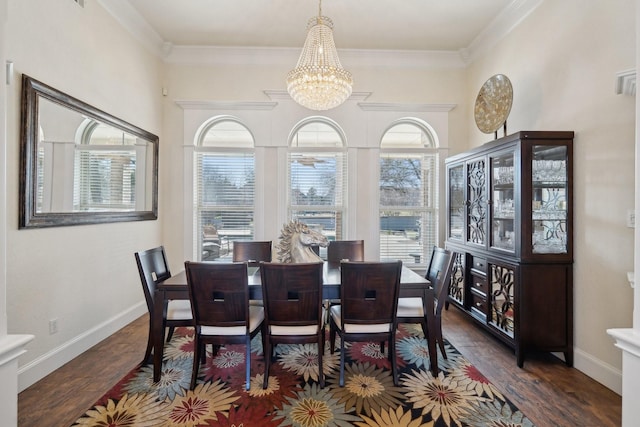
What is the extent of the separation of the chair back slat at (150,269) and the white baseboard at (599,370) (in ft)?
11.0

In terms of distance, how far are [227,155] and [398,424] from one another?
3580mm

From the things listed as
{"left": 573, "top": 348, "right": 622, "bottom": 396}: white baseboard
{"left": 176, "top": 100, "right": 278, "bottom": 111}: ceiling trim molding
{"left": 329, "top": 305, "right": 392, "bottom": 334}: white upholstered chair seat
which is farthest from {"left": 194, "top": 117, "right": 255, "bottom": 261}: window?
{"left": 573, "top": 348, "right": 622, "bottom": 396}: white baseboard

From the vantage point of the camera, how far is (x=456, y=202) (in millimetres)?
3693

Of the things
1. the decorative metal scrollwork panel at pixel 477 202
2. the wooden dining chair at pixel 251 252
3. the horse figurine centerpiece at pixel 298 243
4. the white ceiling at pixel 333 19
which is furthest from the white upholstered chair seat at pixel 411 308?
the white ceiling at pixel 333 19

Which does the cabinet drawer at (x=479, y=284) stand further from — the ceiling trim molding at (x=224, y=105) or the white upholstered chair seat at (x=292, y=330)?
the ceiling trim molding at (x=224, y=105)

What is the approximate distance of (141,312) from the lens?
3.66 metres

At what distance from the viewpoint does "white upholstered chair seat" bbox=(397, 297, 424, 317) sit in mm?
2447

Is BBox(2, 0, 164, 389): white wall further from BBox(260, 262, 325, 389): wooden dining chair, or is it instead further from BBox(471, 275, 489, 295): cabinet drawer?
BBox(471, 275, 489, 295): cabinet drawer

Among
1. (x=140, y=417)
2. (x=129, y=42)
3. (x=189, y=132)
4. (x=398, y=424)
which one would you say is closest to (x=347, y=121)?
(x=189, y=132)

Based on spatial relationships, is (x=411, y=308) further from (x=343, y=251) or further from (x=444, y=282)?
(x=343, y=251)

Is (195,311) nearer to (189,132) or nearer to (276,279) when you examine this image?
(276,279)

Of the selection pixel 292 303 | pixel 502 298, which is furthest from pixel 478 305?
pixel 292 303

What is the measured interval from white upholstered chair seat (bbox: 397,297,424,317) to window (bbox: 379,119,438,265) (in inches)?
67.9

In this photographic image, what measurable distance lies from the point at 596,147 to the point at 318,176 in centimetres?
285
